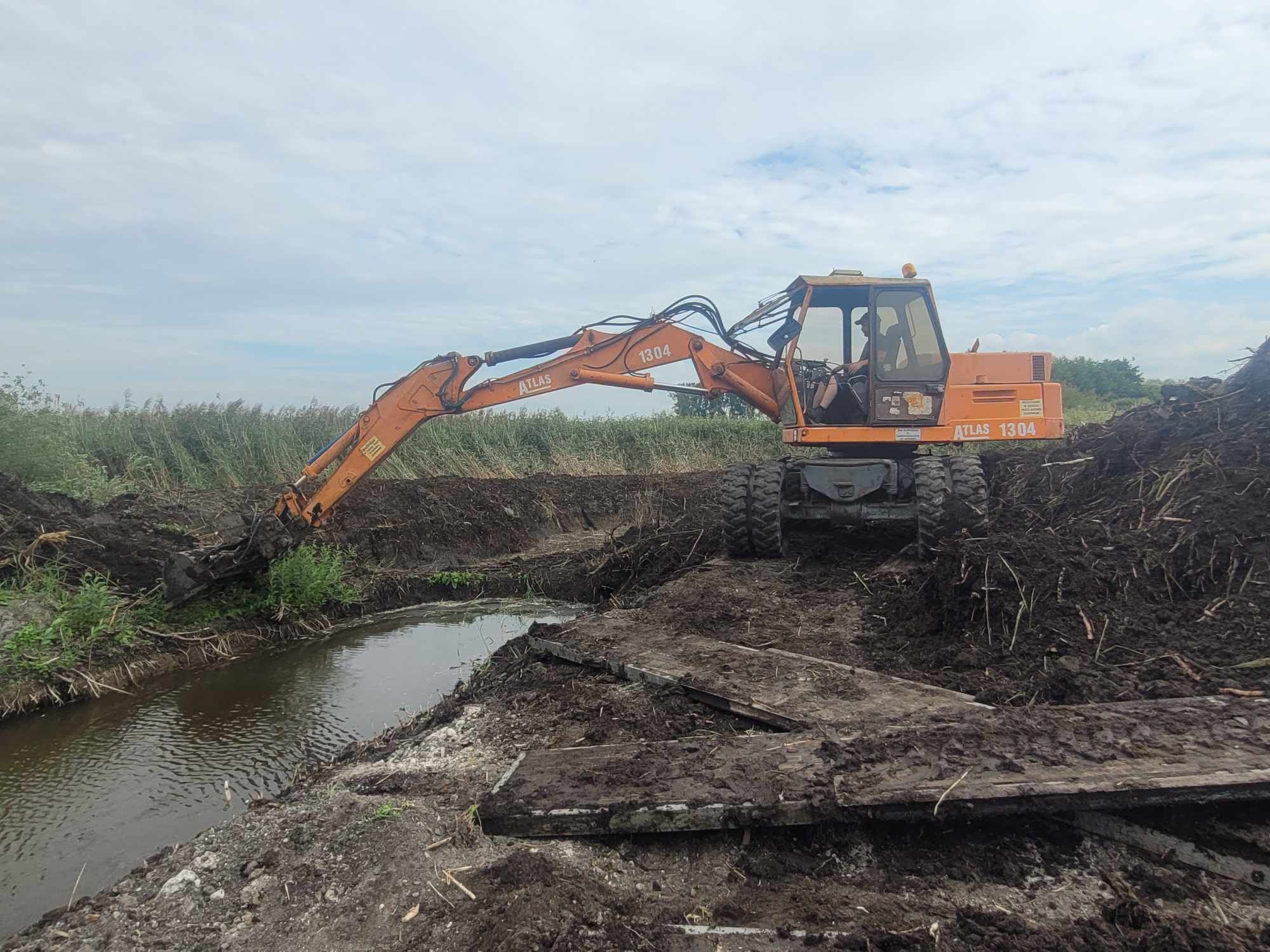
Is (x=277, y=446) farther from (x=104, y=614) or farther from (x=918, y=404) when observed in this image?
(x=918, y=404)

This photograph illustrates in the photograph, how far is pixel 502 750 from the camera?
12.7 feet

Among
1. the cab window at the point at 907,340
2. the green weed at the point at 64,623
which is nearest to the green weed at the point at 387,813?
the green weed at the point at 64,623

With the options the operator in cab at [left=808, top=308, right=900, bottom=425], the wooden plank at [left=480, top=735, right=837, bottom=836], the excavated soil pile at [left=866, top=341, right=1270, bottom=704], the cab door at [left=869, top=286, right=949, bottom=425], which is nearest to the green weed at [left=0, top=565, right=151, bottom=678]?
the wooden plank at [left=480, top=735, right=837, bottom=836]

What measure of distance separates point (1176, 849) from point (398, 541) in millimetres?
9273

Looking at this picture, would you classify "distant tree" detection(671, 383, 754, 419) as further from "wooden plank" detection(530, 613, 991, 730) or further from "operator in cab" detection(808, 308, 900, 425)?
"wooden plank" detection(530, 613, 991, 730)

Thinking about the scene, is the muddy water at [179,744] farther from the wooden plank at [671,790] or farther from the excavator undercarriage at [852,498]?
the excavator undercarriage at [852,498]

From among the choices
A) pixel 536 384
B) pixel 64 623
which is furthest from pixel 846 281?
pixel 64 623

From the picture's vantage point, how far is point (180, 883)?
2764mm

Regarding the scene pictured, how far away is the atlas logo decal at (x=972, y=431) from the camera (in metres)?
7.28

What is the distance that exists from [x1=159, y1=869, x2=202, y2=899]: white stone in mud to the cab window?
6.39 meters

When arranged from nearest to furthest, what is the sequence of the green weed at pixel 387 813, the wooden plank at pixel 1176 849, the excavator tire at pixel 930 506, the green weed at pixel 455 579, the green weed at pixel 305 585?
the wooden plank at pixel 1176 849 < the green weed at pixel 387 813 < the excavator tire at pixel 930 506 < the green weed at pixel 305 585 < the green weed at pixel 455 579

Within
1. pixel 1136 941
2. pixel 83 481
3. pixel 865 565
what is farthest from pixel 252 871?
pixel 83 481

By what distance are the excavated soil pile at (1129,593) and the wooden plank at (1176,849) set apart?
1072 millimetres

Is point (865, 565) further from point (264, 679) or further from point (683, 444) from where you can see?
point (683, 444)
